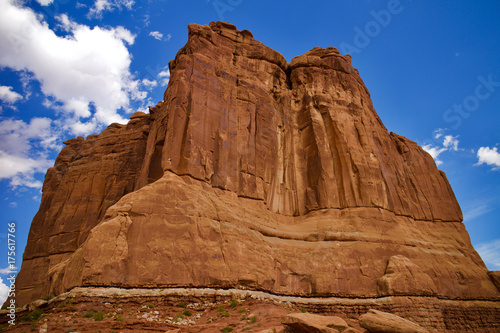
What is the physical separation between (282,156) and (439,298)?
52.1 feet

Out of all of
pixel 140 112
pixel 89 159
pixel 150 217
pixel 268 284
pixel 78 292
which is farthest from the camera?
pixel 140 112

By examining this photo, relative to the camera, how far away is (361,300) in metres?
23.2

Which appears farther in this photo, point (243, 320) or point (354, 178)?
point (354, 178)

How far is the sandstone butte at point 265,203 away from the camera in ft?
62.2

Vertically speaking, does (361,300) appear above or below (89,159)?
below

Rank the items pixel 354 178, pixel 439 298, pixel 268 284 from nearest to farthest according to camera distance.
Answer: pixel 268 284 → pixel 439 298 → pixel 354 178

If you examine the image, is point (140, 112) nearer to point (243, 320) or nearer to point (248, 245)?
point (248, 245)

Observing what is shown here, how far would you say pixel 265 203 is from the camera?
26.9 m

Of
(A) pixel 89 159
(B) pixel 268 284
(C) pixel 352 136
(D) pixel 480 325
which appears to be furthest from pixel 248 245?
(A) pixel 89 159

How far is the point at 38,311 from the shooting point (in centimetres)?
1592

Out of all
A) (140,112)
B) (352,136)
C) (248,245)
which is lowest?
(248,245)

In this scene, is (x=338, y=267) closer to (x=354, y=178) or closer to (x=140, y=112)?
(x=354, y=178)

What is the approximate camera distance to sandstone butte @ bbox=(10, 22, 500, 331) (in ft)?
62.2

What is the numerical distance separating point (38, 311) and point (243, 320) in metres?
9.13
